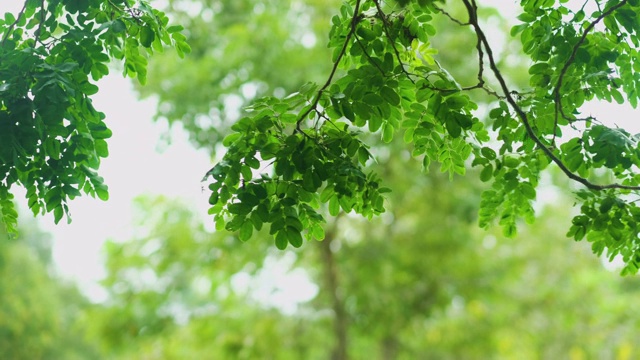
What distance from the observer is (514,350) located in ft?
32.9

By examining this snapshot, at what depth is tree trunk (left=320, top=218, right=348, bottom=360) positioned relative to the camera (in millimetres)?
7104

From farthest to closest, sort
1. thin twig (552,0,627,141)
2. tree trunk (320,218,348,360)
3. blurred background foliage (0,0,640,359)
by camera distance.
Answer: tree trunk (320,218,348,360)
blurred background foliage (0,0,640,359)
thin twig (552,0,627,141)

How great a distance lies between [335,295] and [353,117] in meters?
5.49

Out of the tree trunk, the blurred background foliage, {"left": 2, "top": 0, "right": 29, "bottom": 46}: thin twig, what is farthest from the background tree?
{"left": 2, "top": 0, "right": 29, "bottom": 46}: thin twig

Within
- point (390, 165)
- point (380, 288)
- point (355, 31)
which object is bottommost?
point (355, 31)

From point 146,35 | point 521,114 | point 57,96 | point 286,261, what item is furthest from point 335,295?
point 57,96

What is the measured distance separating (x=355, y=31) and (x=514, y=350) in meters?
8.76

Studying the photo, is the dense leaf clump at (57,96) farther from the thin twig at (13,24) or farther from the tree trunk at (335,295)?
the tree trunk at (335,295)

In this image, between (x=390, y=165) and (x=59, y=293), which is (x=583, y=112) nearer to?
(x=390, y=165)

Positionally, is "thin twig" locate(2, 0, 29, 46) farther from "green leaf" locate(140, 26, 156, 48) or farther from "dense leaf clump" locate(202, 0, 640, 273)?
"dense leaf clump" locate(202, 0, 640, 273)

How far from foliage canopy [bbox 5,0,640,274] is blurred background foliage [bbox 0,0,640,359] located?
3839 millimetres

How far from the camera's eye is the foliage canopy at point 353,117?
1861 millimetres

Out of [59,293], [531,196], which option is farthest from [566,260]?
[531,196]

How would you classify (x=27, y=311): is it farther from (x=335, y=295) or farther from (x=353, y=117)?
(x=353, y=117)
